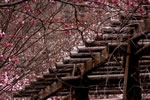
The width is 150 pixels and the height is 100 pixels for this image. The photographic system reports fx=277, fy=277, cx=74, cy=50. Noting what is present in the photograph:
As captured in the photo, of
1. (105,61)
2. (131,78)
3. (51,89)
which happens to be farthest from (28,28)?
(131,78)

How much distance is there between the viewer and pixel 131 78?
3961mm

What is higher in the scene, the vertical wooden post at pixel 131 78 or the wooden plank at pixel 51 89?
the vertical wooden post at pixel 131 78

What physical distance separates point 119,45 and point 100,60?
56cm

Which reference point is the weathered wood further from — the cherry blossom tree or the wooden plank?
the cherry blossom tree

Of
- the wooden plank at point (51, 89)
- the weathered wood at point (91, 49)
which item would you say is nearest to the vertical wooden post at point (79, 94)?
the wooden plank at point (51, 89)

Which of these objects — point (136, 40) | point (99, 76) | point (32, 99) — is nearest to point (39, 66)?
point (32, 99)

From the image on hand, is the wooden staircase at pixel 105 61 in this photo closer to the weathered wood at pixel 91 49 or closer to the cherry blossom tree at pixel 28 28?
the weathered wood at pixel 91 49

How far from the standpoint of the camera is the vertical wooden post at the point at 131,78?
3900mm

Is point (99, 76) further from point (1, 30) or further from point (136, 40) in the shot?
point (1, 30)

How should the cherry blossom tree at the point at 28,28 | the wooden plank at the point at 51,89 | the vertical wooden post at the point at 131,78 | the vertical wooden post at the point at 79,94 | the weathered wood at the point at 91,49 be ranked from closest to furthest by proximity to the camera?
the vertical wooden post at the point at 131,78
the weathered wood at the point at 91,49
the vertical wooden post at the point at 79,94
the wooden plank at the point at 51,89
the cherry blossom tree at the point at 28,28

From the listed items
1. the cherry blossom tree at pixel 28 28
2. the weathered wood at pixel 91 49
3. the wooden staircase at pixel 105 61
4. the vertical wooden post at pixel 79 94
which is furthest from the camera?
the cherry blossom tree at pixel 28 28

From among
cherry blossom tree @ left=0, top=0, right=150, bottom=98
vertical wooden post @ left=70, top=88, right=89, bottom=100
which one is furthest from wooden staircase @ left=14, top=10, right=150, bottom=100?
cherry blossom tree @ left=0, top=0, right=150, bottom=98

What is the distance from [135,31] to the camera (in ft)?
11.8

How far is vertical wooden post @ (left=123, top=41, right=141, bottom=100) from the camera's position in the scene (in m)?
3.90
